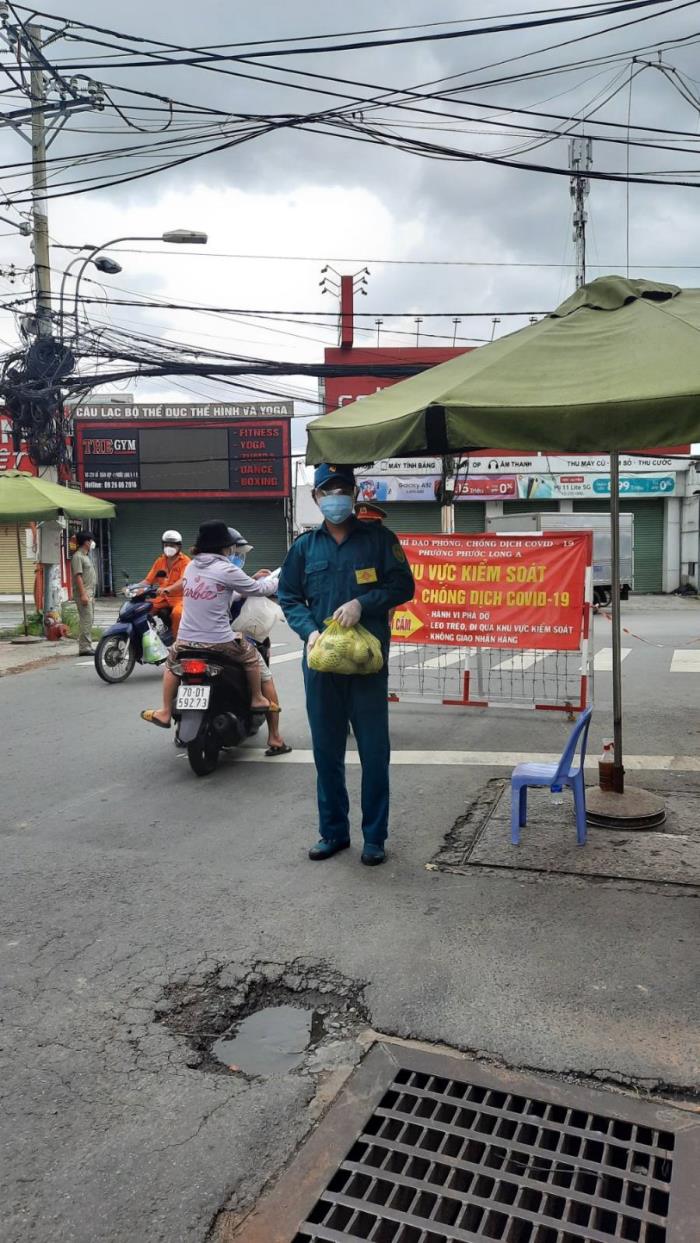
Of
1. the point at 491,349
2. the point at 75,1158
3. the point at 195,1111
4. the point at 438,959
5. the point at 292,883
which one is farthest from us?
the point at 491,349

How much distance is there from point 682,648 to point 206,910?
1138 centimetres

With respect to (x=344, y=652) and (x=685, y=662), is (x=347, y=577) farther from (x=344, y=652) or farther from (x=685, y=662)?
(x=685, y=662)

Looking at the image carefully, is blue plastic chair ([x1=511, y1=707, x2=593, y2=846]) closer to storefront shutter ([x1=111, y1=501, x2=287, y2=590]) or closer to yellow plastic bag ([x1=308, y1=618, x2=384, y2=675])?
yellow plastic bag ([x1=308, y1=618, x2=384, y2=675])

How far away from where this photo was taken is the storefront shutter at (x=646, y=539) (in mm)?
30359

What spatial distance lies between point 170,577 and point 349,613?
6470 millimetres

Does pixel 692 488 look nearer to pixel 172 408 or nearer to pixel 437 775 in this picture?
pixel 172 408

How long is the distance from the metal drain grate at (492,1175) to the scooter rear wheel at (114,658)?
28.7 ft

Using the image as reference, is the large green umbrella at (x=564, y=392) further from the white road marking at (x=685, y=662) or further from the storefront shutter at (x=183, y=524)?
the storefront shutter at (x=183, y=524)

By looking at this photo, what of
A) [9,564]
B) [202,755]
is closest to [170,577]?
[202,755]

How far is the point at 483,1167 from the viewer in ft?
7.89

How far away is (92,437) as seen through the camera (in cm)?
2994

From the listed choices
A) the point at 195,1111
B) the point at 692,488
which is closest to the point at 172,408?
the point at 692,488

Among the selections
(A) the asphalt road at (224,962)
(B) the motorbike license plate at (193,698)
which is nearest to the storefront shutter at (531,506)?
(A) the asphalt road at (224,962)

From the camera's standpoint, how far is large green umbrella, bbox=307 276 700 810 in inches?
141
